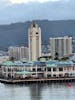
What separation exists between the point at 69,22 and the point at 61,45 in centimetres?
4091

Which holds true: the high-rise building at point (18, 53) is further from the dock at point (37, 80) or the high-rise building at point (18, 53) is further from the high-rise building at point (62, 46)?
the dock at point (37, 80)

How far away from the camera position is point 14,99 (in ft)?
113

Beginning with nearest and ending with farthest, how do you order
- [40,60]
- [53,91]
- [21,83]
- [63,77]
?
[53,91]
[21,83]
[63,77]
[40,60]

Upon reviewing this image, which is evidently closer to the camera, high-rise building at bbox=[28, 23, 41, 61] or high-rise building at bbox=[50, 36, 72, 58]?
high-rise building at bbox=[28, 23, 41, 61]

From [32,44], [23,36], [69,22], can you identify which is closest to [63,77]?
[32,44]

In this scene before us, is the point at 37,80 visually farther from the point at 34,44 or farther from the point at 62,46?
the point at 62,46

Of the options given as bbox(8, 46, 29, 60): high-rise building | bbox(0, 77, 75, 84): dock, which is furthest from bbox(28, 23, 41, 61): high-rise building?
bbox(8, 46, 29, 60): high-rise building

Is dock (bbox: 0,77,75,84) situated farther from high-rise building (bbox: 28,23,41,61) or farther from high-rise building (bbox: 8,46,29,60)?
high-rise building (bbox: 8,46,29,60)

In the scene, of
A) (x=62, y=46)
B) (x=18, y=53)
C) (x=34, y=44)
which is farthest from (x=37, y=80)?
(x=18, y=53)

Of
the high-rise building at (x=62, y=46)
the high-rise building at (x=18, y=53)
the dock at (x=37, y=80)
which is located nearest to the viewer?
the dock at (x=37, y=80)

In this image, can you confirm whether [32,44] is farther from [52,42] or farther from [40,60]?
[52,42]

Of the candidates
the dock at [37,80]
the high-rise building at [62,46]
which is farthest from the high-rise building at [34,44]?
Result: the high-rise building at [62,46]

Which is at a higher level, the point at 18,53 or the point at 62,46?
the point at 62,46

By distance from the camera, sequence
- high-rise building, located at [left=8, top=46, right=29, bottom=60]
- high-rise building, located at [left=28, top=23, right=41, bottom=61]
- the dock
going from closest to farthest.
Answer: the dock, high-rise building, located at [left=28, top=23, right=41, bottom=61], high-rise building, located at [left=8, top=46, right=29, bottom=60]
